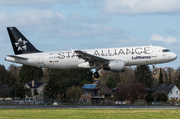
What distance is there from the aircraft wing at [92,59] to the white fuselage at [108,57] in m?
0.95

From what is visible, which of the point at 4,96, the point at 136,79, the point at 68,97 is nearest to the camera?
the point at 68,97

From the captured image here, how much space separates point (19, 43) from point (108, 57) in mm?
17692

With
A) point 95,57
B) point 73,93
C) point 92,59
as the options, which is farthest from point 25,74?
point 95,57

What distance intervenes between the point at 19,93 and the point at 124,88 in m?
42.2

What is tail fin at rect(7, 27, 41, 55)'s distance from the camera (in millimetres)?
57469

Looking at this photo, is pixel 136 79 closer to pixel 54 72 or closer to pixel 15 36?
pixel 54 72

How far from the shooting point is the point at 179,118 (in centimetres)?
3097

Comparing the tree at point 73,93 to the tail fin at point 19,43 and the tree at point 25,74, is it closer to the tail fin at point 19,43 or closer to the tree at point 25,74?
the tail fin at point 19,43

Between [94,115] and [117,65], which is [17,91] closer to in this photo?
[117,65]

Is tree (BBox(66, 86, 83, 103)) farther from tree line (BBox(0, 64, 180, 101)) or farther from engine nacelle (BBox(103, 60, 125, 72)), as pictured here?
engine nacelle (BBox(103, 60, 125, 72))

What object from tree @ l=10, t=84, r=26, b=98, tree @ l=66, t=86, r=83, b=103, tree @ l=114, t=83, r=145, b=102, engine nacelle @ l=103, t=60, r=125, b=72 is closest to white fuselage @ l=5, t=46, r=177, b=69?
engine nacelle @ l=103, t=60, r=125, b=72

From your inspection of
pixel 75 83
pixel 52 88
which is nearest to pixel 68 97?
pixel 52 88

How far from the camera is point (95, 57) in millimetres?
50781

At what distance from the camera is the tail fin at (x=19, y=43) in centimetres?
5747
